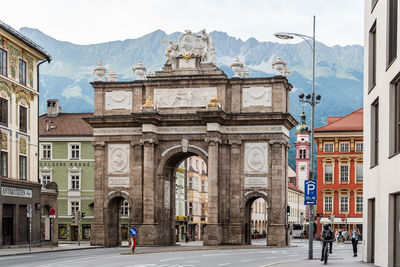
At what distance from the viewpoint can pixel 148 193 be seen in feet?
200

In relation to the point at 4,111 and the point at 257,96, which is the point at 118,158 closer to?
the point at 257,96

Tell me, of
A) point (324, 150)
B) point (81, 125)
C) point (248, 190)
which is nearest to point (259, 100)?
point (248, 190)

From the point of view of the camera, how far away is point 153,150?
61500 mm

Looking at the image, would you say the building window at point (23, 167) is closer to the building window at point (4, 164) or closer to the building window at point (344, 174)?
the building window at point (4, 164)

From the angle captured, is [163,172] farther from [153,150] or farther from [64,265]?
[64,265]

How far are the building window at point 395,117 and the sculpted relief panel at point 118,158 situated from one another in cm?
3953

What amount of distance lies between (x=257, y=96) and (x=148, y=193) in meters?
11.8

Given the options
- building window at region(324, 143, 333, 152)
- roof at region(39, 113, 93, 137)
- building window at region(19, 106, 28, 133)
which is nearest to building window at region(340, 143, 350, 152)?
building window at region(324, 143, 333, 152)

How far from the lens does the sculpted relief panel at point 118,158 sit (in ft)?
207

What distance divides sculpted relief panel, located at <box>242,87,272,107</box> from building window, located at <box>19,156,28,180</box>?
1827cm

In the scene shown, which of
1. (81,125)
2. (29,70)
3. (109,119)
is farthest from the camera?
(81,125)

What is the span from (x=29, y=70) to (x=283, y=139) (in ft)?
67.8

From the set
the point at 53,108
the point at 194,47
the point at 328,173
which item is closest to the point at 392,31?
the point at 194,47

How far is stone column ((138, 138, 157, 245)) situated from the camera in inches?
2368
